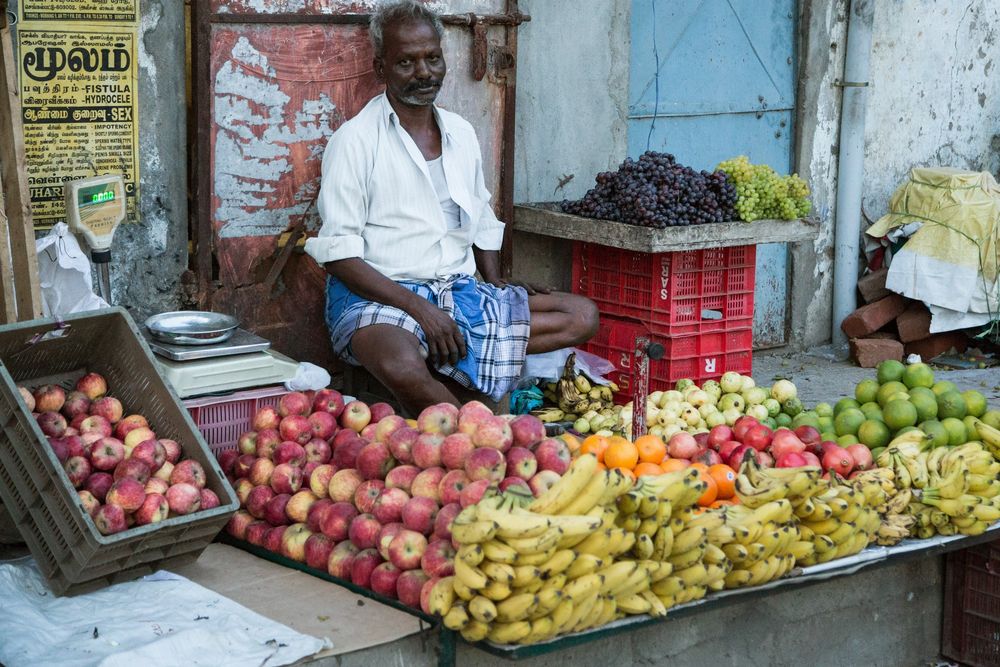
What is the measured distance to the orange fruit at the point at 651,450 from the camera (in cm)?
399

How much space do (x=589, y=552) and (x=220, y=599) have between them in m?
1.03

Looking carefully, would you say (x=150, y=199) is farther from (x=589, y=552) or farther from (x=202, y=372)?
(x=589, y=552)

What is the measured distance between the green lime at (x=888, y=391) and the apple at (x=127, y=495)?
2650 millimetres

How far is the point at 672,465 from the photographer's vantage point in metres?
3.92

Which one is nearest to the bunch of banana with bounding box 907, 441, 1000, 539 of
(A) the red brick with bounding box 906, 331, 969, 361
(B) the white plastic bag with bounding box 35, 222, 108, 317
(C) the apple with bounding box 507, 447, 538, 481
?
(C) the apple with bounding box 507, 447, 538, 481

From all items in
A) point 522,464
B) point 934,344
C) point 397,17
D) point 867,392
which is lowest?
point 934,344

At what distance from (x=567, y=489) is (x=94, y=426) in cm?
146

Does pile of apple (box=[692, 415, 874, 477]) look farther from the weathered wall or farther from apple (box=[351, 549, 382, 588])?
the weathered wall

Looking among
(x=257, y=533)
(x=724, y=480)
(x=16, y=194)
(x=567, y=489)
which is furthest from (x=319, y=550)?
(x=16, y=194)

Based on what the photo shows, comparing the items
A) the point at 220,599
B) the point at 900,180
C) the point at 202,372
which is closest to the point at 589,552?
the point at 220,599

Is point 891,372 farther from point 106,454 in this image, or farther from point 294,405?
point 106,454

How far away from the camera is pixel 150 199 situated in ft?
16.1

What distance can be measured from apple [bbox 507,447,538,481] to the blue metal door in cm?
355

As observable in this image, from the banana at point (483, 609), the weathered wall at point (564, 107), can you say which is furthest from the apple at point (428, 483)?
the weathered wall at point (564, 107)
